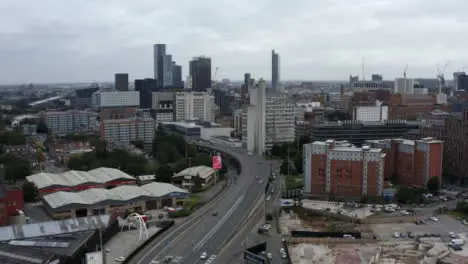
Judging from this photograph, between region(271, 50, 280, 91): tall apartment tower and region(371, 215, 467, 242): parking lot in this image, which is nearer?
region(371, 215, 467, 242): parking lot

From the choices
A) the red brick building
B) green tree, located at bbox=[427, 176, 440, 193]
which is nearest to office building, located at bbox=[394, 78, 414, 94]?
green tree, located at bbox=[427, 176, 440, 193]

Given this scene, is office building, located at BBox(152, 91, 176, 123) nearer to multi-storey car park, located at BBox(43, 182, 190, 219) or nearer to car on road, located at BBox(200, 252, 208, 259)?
multi-storey car park, located at BBox(43, 182, 190, 219)

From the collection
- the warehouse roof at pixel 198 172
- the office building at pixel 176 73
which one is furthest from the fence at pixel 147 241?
the office building at pixel 176 73

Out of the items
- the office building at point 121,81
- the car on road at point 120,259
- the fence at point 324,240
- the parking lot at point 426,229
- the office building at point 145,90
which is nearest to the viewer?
the car on road at point 120,259

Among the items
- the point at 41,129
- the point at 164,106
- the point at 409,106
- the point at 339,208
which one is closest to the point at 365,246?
the point at 339,208

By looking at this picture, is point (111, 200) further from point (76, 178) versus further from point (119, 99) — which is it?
point (119, 99)

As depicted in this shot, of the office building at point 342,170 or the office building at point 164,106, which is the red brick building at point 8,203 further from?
the office building at point 164,106
